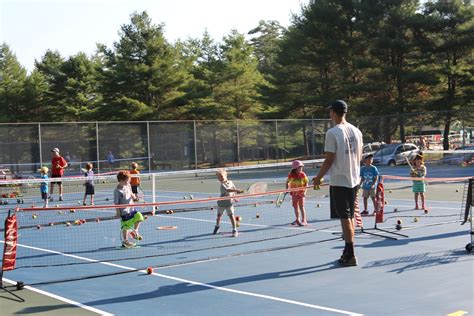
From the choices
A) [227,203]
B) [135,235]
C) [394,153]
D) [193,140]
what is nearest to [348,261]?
[227,203]

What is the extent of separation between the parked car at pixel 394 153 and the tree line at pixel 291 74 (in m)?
2.39

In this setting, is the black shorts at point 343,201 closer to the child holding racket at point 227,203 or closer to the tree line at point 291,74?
the child holding racket at point 227,203

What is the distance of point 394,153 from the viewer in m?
35.5

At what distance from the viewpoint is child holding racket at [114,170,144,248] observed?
36.4ft

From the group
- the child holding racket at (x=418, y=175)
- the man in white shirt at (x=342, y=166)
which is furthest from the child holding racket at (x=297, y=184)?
the man in white shirt at (x=342, y=166)

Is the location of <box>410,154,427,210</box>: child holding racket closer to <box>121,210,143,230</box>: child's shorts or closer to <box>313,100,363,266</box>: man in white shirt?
<box>121,210,143,230</box>: child's shorts

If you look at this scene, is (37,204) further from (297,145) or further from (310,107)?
(310,107)

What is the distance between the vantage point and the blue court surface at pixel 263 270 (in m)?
6.56

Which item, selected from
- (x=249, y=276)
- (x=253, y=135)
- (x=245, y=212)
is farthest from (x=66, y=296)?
(x=253, y=135)

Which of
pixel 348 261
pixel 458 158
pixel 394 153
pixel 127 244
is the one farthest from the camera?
pixel 394 153

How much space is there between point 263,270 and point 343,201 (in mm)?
1514

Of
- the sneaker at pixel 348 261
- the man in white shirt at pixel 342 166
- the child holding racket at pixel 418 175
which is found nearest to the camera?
the man in white shirt at pixel 342 166

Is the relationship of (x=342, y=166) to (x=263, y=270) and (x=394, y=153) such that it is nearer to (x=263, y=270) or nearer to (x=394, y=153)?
(x=263, y=270)

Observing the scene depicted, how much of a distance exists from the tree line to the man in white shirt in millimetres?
30781
